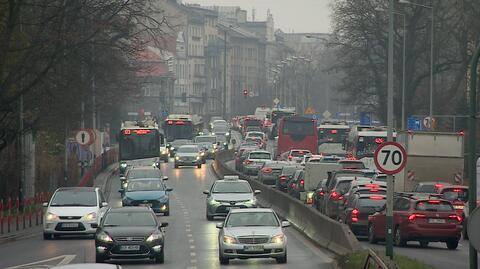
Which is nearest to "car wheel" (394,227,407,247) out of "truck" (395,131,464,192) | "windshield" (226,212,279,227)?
"windshield" (226,212,279,227)

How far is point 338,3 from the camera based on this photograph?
330 ft

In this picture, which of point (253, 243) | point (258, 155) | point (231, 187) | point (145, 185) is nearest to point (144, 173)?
point (145, 185)

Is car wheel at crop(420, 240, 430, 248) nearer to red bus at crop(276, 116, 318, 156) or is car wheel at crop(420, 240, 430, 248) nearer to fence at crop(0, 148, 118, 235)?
fence at crop(0, 148, 118, 235)

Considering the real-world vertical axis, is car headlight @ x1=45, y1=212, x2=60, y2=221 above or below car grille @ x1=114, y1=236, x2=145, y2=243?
below

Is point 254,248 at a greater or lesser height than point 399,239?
greater

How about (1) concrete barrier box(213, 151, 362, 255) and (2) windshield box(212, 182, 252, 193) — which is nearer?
(1) concrete barrier box(213, 151, 362, 255)

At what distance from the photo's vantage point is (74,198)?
4091 centimetres

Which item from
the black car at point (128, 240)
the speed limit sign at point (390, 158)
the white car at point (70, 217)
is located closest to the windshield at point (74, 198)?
the white car at point (70, 217)

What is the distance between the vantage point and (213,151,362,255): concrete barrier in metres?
32.9

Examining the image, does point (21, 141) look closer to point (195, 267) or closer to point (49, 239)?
point (49, 239)

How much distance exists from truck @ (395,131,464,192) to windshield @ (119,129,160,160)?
29.4 metres

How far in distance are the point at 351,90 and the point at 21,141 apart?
4914cm

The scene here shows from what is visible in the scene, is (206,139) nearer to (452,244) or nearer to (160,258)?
(452,244)

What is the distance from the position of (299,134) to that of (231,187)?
151 feet
